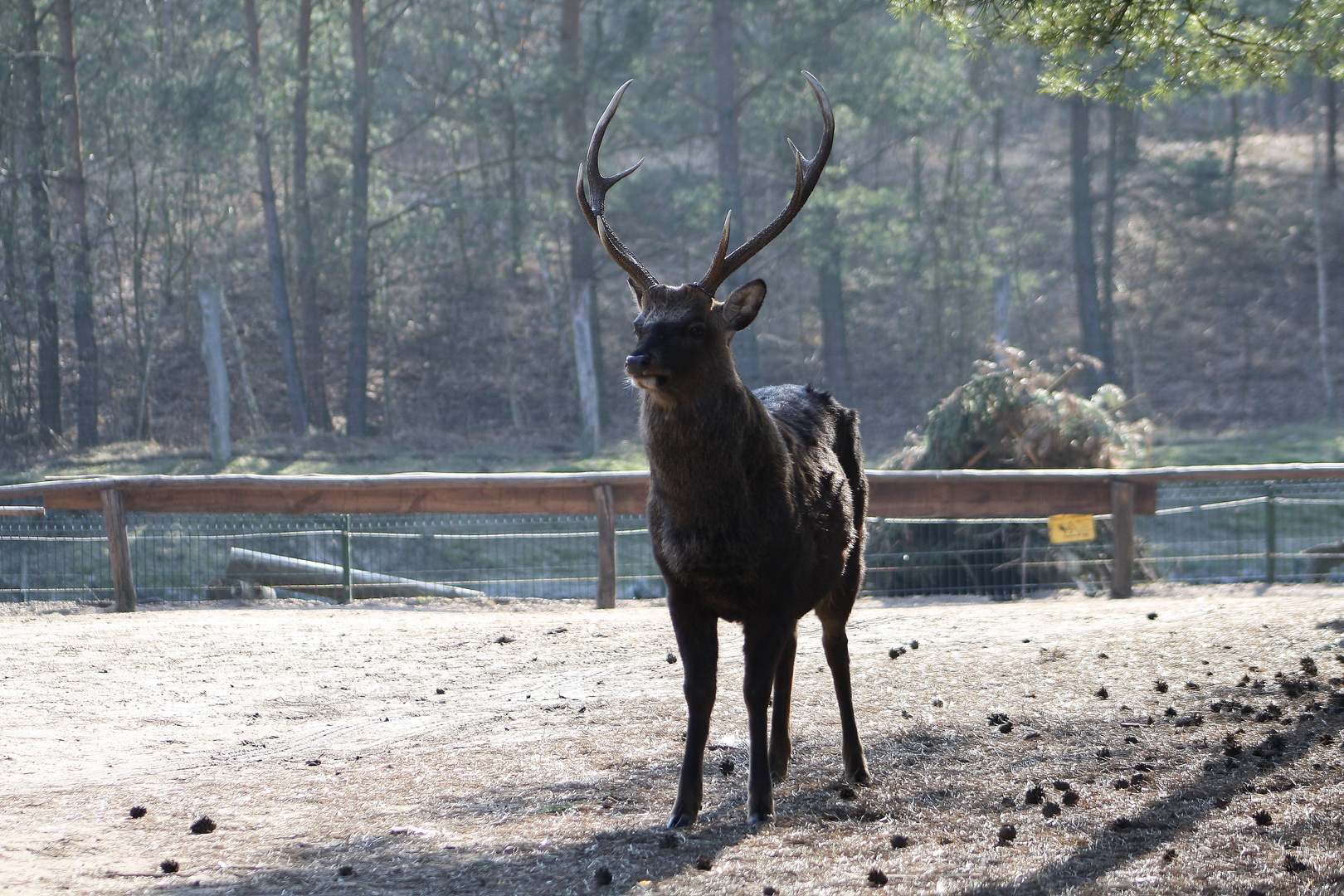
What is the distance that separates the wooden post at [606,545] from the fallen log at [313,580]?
142cm

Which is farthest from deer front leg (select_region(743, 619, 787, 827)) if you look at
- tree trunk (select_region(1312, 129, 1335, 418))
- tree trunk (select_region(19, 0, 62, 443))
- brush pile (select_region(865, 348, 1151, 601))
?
tree trunk (select_region(1312, 129, 1335, 418))

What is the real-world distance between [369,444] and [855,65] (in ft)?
35.8

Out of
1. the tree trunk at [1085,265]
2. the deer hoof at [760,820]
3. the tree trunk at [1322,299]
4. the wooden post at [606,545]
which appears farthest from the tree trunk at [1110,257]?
the deer hoof at [760,820]

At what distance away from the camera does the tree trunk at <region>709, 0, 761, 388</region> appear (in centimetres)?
2133

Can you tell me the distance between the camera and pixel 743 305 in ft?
16.0

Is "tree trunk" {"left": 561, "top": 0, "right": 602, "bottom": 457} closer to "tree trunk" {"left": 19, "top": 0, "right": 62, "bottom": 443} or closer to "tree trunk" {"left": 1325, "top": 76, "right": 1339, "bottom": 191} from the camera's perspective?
"tree trunk" {"left": 19, "top": 0, "right": 62, "bottom": 443}

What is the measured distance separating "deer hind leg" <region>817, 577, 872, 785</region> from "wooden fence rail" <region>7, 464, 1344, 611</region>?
478cm

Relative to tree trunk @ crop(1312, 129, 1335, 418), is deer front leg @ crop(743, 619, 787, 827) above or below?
below

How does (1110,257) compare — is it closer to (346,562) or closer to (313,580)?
(313,580)

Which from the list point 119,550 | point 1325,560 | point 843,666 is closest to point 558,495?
point 119,550

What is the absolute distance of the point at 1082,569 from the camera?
12.2 metres

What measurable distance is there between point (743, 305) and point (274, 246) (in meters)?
17.5

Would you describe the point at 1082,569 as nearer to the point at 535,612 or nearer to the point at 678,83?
the point at 535,612

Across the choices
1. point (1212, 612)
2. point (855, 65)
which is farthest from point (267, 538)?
point (855, 65)
